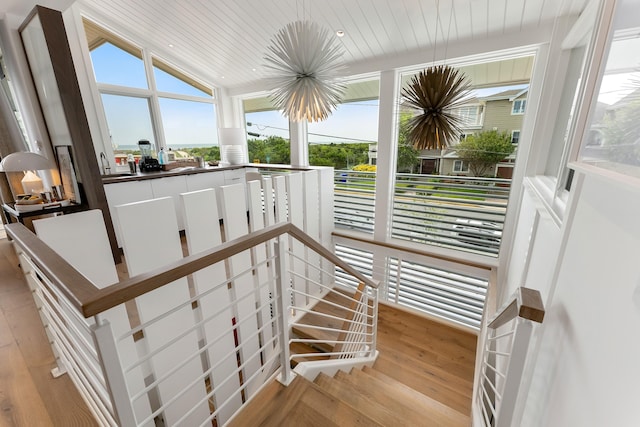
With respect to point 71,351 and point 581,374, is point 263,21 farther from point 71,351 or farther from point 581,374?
point 581,374

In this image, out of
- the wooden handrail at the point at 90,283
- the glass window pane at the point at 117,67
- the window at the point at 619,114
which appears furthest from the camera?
the glass window pane at the point at 117,67

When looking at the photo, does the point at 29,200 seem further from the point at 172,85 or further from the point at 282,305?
the point at 172,85

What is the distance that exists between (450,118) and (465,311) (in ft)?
9.18

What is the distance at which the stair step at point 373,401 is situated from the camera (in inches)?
63.9

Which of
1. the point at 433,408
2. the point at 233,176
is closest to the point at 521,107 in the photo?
the point at 433,408

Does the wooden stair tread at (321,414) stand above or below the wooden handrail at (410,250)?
above

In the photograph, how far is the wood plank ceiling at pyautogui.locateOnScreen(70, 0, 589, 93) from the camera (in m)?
2.39

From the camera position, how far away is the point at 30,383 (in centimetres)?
135

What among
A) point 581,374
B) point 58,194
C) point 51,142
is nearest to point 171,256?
point 581,374

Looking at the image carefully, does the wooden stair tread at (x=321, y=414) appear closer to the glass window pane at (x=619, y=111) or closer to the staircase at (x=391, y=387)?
the staircase at (x=391, y=387)

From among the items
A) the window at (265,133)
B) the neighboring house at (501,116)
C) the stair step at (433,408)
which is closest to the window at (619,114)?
the stair step at (433,408)

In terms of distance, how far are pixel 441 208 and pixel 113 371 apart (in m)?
3.48

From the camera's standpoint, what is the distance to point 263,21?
3.06 meters

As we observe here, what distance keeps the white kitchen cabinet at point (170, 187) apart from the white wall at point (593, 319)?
144 inches
